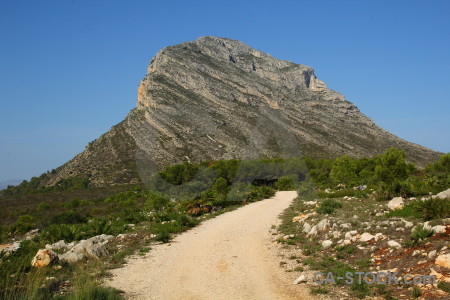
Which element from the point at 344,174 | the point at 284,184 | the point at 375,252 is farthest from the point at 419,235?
the point at 284,184

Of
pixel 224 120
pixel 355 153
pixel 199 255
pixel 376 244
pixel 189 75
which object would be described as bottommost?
pixel 199 255

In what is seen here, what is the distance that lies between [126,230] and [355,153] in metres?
67.5

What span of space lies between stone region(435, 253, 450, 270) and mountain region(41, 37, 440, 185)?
43.8 meters

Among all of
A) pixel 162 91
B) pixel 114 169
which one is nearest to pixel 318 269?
pixel 114 169

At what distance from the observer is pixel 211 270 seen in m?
8.62

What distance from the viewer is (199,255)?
10250 millimetres

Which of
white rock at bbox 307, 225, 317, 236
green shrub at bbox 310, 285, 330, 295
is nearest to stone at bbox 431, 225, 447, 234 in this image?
green shrub at bbox 310, 285, 330, 295

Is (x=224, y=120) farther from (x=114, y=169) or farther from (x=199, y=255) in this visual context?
(x=199, y=255)

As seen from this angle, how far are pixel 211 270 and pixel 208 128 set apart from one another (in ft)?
216

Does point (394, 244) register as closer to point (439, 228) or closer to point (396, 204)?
point (439, 228)

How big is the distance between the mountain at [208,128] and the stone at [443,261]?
43780 millimetres

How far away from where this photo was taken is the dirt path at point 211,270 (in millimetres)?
7016

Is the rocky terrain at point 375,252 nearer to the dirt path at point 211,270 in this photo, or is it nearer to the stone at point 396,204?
the stone at point 396,204

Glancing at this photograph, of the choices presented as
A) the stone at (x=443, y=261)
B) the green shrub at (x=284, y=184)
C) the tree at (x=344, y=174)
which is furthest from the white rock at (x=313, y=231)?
the green shrub at (x=284, y=184)
